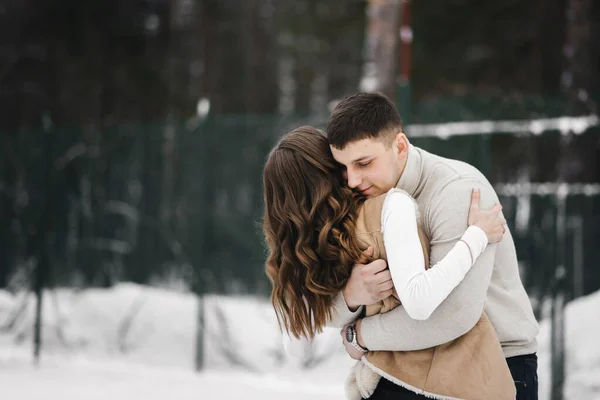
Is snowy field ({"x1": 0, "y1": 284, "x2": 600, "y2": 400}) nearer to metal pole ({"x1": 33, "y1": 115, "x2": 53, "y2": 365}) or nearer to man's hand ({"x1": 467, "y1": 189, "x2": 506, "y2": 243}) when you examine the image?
metal pole ({"x1": 33, "y1": 115, "x2": 53, "y2": 365})

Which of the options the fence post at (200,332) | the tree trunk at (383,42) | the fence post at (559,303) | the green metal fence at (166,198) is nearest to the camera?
the fence post at (559,303)

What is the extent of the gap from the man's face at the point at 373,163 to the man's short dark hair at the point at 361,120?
0.08 ft

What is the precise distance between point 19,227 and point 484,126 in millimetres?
5158

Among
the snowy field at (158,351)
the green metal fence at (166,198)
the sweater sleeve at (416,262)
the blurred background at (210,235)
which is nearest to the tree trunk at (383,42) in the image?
the blurred background at (210,235)

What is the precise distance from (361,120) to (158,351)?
5621mm

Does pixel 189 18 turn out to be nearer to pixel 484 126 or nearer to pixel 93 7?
pixel 93 7

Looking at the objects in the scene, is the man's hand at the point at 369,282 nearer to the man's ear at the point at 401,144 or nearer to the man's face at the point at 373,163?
the man's face at the point at 373,163

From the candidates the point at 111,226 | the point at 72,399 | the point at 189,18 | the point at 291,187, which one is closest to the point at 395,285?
the point at 291,187

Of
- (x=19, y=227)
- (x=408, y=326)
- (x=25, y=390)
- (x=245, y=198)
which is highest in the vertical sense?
(x=408, y=326)

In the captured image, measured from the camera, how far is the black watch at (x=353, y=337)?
2.62 meters

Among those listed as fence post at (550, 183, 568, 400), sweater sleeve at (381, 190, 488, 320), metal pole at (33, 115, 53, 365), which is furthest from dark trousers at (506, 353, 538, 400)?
metal pole at (33, 115, 53, 365)

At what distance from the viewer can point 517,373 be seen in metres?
2.56

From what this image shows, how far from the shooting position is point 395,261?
2379 mm

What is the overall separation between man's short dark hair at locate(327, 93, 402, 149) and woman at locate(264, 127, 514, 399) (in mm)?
138
